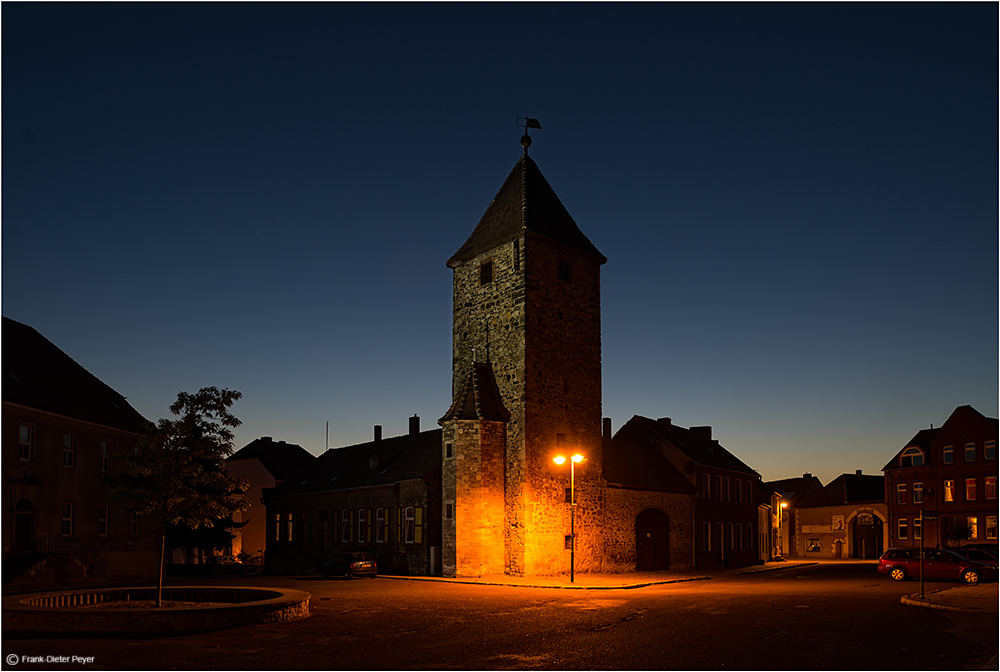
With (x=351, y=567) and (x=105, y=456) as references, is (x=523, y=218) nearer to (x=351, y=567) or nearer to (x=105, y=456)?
(x=351, y=567)

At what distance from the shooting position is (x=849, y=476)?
75375mm

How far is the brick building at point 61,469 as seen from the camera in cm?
3216

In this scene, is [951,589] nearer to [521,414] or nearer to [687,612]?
[687,612]

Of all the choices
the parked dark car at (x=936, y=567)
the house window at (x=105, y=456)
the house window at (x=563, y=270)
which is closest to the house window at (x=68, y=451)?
the house window at (x=105, y=456)

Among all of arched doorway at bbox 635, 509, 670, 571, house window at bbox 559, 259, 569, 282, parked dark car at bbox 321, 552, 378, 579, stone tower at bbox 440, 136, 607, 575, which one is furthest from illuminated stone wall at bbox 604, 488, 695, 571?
parked dark car at bbox 321, 552, 378, 579

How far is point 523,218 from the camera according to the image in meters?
38.2

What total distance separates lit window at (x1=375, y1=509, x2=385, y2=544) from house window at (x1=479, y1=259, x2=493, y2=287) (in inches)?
481

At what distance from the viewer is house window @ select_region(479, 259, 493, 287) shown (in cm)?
3953

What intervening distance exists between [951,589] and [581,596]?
11.6 m

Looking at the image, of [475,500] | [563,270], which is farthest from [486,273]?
[475,500]

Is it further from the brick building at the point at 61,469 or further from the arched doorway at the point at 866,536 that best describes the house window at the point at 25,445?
the arched doorway at the point at 866,536

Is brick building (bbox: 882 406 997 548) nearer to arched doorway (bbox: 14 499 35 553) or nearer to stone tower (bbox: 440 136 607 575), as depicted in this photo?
stone tower (bbox: 440 136 607 575)

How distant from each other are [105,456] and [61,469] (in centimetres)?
360

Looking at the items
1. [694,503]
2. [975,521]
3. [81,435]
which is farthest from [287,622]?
[975,521]
